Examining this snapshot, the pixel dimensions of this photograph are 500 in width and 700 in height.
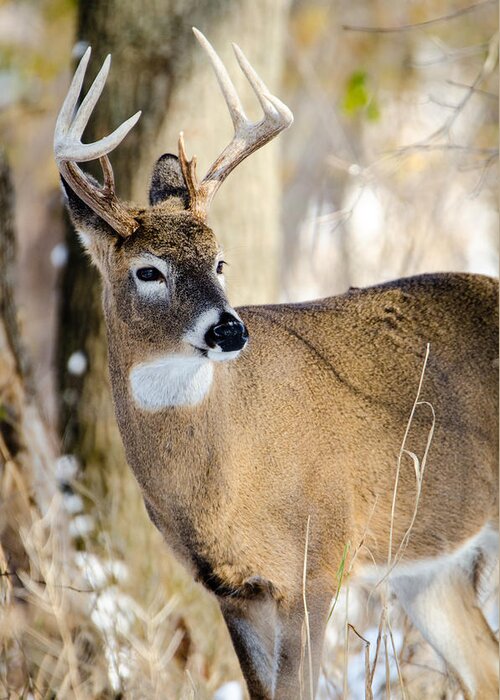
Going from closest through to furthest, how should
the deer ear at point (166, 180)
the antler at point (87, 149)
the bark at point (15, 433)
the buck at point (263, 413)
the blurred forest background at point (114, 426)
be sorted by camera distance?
1. the antler at point (87, 149)
2. the buck at point (263, 413)
3. the deer ear at point (166, 180)
4. the blurred forest background at point (114, 426)
5. the bark at point (15, 433)

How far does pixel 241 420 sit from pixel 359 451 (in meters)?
0.54

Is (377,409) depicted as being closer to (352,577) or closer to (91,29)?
(352,577)

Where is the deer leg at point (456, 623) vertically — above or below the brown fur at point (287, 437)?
below

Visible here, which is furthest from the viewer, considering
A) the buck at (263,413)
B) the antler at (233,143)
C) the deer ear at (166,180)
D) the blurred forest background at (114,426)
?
the blurred forest background at (114,426)

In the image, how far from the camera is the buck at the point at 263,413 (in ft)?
13.4

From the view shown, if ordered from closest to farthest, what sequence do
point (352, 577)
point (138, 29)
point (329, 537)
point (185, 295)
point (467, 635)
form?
point (185, 295)
point (329, 537)
point (352, 577)
point (467, 635)
point (138, 29)

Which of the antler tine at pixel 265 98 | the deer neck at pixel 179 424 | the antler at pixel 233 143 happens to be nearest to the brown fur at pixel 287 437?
the deer neck at pixel 179 424

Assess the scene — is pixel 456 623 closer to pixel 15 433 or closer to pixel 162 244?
pixel 162 244

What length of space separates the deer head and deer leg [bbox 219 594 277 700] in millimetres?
921

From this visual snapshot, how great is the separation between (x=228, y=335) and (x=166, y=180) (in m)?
1.13

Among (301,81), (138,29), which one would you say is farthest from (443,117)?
(138,29)

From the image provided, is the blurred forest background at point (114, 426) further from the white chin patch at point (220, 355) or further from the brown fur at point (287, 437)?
the white chin patch at point (220, 355)

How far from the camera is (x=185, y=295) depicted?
4.00 m

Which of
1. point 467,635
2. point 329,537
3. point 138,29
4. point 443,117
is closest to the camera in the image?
point 329,537
